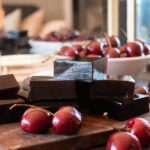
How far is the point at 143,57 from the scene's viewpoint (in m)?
1.05

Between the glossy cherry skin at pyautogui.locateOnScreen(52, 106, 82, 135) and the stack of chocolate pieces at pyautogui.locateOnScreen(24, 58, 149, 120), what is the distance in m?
0.08

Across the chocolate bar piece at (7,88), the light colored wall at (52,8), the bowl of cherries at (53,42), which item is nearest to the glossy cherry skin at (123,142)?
the chocolate bar piece at (7,88)

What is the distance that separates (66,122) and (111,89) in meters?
0.17

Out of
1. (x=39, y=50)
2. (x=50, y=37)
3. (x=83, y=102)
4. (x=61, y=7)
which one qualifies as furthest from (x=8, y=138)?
(x=61, y=7)

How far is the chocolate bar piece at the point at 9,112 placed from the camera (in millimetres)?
651

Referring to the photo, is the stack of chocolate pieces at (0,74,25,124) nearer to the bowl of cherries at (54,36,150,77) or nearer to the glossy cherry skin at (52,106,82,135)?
the glossy cherry skin at (52,106,82,135)

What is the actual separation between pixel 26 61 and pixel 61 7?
4008mm

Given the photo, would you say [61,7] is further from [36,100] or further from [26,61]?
[36,100]

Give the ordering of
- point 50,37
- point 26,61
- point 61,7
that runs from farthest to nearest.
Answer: point 61,7, point 50,37, point 26,61

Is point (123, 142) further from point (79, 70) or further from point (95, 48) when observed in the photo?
point (95, 48)

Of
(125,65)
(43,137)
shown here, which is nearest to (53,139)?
(43,137)

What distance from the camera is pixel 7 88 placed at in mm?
716

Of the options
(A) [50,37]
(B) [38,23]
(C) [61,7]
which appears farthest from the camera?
(C) [61,7]

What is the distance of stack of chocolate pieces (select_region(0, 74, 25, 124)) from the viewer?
65 centimetres
